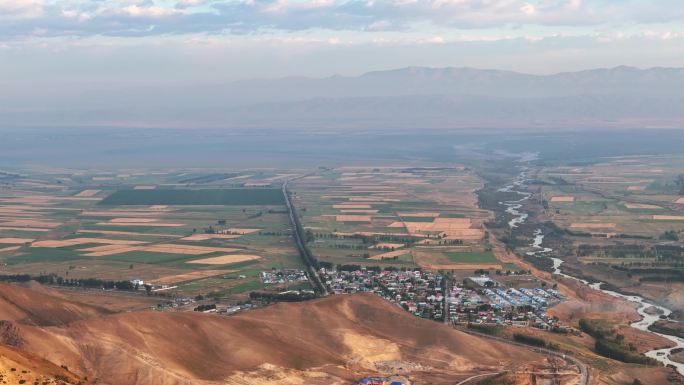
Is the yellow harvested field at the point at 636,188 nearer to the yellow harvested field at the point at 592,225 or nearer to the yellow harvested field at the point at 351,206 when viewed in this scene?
the yellow harvested field at the point at 592,225

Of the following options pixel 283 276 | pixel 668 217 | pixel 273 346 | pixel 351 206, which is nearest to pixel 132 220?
pixel 351 206

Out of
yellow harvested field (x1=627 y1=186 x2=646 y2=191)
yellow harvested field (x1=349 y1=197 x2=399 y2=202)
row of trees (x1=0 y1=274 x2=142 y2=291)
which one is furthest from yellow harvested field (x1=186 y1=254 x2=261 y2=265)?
yellow harvested field (x1=627 y1=186 x2=646 y2=191)

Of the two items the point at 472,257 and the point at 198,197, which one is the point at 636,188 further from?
the point at 198,197

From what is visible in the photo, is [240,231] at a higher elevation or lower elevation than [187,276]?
lower

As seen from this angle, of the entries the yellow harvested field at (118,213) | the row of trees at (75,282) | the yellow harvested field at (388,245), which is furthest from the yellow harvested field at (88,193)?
the row of trees at (75,282)

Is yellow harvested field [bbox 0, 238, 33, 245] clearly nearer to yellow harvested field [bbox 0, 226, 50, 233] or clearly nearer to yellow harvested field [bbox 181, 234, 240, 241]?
yellow harvested field [bbox 0, 226, 50, 233]
